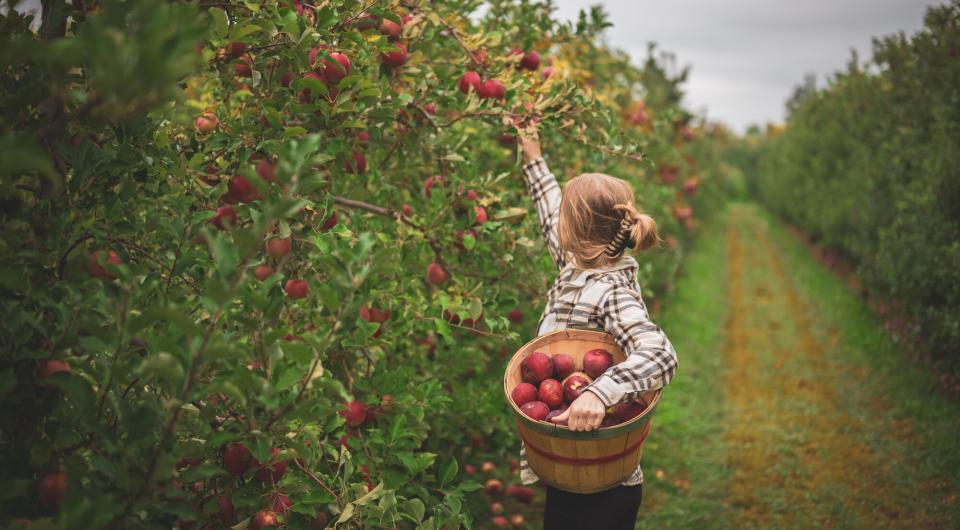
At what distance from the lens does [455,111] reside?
2.77m

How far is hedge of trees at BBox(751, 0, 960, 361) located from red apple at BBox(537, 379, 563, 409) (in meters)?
4.35

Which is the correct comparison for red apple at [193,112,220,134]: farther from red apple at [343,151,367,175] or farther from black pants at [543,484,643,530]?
black pants at [543,484,643,530]

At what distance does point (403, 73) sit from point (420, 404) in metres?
1.28

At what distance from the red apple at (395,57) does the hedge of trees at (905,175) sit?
472cm

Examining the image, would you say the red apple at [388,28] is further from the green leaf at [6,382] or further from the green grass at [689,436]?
the green grass at [689,436]

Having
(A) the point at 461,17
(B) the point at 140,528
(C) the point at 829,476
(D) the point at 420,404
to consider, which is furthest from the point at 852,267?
(B) the point at 140,528

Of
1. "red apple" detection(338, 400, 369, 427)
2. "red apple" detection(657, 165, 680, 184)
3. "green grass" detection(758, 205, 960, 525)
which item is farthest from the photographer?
"red apple" detection(657, 165, 680, 184)

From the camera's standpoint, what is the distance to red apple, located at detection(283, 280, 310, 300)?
2.01 metres

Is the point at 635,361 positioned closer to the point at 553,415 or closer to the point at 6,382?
the point at 553,415

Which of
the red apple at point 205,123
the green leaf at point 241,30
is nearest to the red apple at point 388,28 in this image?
the green leaf at point 241,30

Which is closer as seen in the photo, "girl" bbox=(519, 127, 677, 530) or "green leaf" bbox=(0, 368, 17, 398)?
"green leaf" bbox=(0, 368, 17, 398)

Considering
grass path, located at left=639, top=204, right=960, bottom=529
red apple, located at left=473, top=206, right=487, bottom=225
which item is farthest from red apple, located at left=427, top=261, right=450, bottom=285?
grass path, located at left=639, top=204, right=960, bottom=529

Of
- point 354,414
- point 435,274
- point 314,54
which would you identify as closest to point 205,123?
point 314,54

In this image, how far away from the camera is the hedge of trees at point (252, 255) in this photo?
3.99ft
